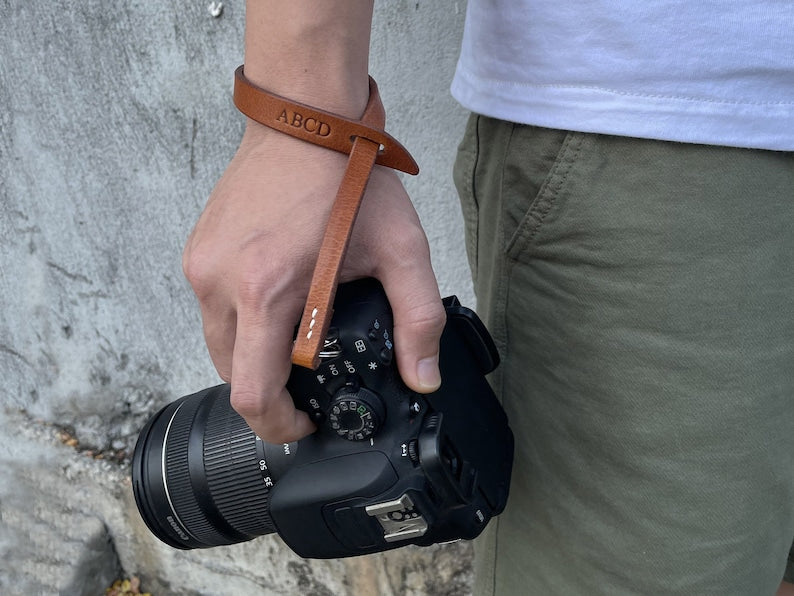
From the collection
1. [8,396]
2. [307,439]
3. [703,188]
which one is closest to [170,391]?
[8,396]

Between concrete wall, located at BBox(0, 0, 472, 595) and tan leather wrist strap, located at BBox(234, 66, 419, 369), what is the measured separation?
0.65 meters

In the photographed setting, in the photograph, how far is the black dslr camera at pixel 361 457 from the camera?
661 mm

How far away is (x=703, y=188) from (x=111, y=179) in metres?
1.04

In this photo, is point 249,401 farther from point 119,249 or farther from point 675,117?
point 119,249

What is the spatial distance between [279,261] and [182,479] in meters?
0.38

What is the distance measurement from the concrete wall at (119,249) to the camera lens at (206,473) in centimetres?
59

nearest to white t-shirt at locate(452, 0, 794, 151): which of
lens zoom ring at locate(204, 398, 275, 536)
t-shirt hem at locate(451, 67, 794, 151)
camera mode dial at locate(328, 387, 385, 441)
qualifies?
t-shirt hem at locate(451, 67, 794, 151)

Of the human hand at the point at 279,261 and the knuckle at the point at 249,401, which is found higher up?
the human hand at the point at 279,261

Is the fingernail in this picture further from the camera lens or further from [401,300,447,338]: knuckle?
the camera lens

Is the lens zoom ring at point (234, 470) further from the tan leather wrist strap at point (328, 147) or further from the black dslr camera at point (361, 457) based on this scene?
the tan leather wrist strap at point (328, 147)

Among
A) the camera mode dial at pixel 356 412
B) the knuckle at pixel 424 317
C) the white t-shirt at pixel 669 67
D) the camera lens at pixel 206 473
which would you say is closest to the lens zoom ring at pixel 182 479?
the camera lens at pixel 206 473

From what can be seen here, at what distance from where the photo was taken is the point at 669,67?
0.60 m

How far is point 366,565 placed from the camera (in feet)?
4.93

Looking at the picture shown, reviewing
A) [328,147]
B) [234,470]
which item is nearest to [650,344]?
[328,147]
